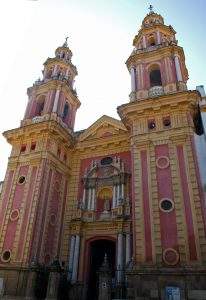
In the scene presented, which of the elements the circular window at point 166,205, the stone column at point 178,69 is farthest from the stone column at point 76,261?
the stone column at point 178,69

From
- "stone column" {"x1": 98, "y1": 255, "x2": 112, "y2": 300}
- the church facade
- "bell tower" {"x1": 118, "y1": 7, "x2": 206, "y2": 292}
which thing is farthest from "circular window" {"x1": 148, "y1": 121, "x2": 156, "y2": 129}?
"stone column" {"x1": 98, "y1": 255, "x2": 112, "y2": 300}

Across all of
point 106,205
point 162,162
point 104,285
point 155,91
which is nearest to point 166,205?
point 162,162

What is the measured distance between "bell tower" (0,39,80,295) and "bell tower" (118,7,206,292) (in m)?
6.68

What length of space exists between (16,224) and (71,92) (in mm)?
14287

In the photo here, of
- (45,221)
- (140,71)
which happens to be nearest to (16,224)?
(45,221)

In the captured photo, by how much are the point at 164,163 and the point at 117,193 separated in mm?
4884

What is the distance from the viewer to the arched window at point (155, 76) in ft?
82.5

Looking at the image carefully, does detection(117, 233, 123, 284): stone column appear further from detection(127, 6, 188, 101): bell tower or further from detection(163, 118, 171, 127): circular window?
detection(127, 6, 188, 101): bell tower

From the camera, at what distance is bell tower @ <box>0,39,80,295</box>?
64.3ft

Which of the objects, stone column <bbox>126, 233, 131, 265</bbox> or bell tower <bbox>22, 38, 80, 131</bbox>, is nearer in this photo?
stone column <bbox>126, 233, 131, 265</bbox>

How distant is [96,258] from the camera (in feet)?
71.3

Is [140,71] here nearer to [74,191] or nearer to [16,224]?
[74,191]

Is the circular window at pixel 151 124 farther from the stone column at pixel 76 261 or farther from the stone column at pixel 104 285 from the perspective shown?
the stone column at pixel 104 285

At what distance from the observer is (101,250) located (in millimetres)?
22172
